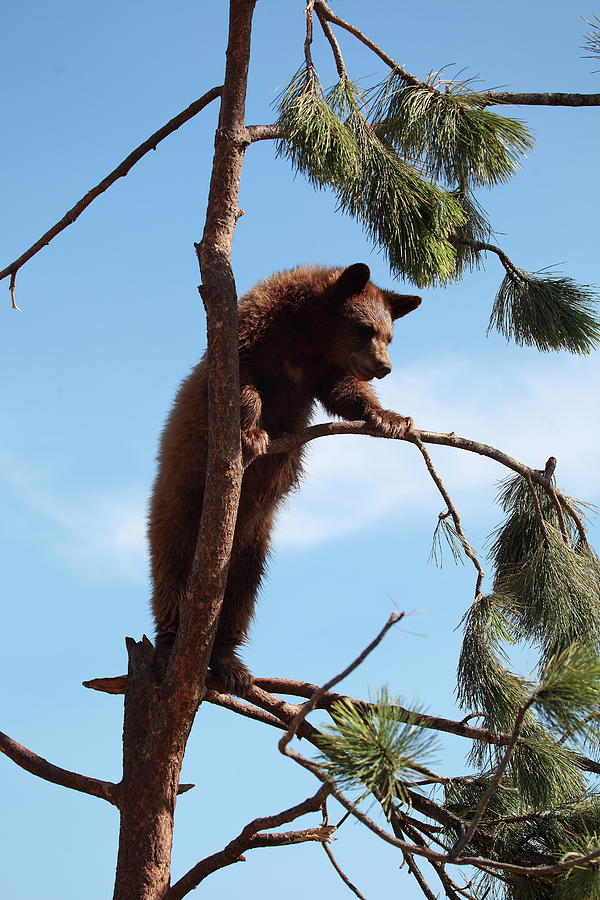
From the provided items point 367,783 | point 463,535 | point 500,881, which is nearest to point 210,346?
point 463,535

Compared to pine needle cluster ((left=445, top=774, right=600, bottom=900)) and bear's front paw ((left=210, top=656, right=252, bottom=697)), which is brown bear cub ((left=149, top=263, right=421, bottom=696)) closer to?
bear's front paw ((left=210, top=656, right=252, bottom=697))

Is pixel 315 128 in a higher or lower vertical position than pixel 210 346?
higher

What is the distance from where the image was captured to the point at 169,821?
3.86 meters

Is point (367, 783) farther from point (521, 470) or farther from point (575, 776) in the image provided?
point (521, 470)

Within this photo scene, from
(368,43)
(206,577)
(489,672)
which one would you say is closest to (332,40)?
(368,43)

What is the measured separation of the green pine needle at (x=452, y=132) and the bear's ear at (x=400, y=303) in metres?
0.73

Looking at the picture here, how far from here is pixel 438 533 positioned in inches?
175

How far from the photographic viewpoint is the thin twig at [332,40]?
462cm

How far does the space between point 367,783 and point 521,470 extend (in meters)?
2.30

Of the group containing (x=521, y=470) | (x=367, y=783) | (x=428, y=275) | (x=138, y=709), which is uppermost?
(x=428, y=275)

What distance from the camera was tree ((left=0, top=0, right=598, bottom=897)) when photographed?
12.2ft

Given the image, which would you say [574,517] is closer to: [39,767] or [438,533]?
[438,533]

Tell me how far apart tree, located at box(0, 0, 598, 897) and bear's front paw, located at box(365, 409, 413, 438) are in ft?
0.31

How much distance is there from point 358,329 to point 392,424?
65 cm
